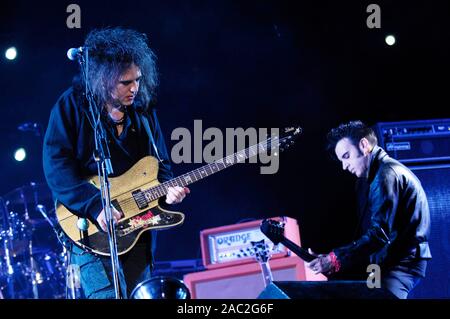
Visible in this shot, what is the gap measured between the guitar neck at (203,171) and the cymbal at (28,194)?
9.62 ft

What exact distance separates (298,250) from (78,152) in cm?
193

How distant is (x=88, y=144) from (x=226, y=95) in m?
3.21

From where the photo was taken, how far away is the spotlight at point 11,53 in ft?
22.0

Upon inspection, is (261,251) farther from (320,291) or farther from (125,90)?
(320,291)

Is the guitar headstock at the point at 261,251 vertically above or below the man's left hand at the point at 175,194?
below

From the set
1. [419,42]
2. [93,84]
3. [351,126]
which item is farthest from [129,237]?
[419,42]

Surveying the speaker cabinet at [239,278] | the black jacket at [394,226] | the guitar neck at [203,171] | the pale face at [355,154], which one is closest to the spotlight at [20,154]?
the speaker cabinet at [239,278]

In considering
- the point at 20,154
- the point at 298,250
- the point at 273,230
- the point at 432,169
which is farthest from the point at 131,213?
the point at 20,154

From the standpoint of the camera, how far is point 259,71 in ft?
23.2

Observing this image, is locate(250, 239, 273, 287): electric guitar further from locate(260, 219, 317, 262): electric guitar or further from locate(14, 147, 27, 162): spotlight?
locate(14, 147, 27, 162): spotlight

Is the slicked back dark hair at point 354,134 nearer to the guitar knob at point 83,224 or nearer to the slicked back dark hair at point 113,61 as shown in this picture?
the slicked back dark hair at point 113,61

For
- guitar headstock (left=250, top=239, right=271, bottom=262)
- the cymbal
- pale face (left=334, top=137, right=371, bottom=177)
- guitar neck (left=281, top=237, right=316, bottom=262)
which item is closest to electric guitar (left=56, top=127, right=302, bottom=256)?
guitar neck (left=281, top=237, right=316, bottom=262)

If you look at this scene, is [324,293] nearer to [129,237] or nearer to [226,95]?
[129,237]

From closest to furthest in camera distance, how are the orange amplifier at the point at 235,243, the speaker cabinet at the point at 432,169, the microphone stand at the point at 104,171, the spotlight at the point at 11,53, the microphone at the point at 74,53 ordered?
1. the microphone stand at the point at 104,171
2. the microphone at the point at 74,53
3. the speaker cabinet at the point at 432,169
4. the orange amplifier at the point at 235,243
5. the spotlight at the point at 11,53
